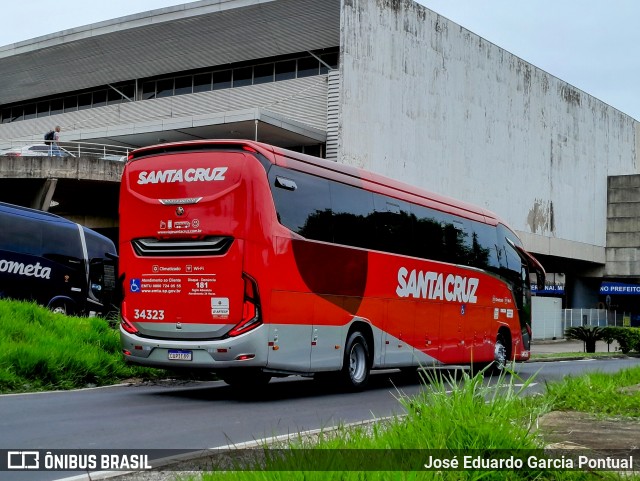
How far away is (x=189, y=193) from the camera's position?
12.8 meters

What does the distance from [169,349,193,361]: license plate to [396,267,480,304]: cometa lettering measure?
4.70m

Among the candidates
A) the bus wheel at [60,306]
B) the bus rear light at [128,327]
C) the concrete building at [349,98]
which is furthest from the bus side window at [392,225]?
the concrete building at [349,98]

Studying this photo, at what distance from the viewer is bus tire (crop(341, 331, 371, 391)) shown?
47.5 ft

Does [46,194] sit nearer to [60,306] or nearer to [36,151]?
[36,151]

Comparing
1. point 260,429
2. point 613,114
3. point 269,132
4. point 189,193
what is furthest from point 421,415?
point 613,114

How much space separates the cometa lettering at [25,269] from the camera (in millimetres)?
22891

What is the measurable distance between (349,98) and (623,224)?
31.8 m

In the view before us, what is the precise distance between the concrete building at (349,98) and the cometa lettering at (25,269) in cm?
1602

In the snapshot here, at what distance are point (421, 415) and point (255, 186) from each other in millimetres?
6552

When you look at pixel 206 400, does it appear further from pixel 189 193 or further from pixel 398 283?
pixel 398 283

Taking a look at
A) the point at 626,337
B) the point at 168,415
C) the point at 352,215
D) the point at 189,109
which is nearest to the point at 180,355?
the point at 168,415

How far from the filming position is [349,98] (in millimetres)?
40188

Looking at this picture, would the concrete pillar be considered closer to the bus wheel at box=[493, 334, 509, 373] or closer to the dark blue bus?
the dark blue bus

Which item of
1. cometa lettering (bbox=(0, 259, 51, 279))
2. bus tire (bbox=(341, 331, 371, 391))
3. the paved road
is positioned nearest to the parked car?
cometa lettering (bbox=(0, 259, 51, 279))
